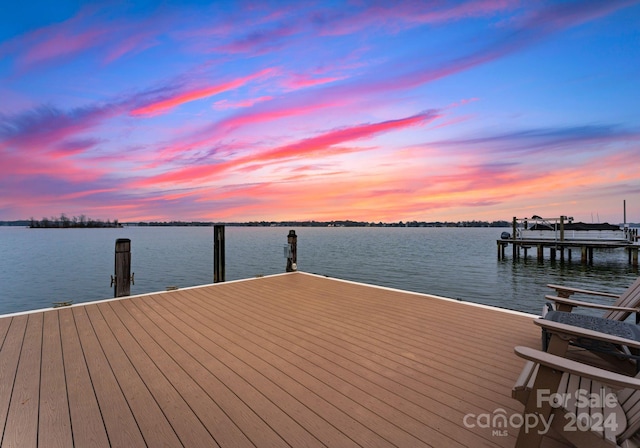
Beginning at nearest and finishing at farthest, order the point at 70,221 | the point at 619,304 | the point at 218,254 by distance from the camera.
Result: the point at 619,304, the point at 218,254, the point at 70,221

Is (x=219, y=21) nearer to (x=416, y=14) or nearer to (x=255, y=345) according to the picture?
(x=416, y=14)

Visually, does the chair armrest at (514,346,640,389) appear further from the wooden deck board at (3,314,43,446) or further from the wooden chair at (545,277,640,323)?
the wooden deck board at (3,314,43,446)

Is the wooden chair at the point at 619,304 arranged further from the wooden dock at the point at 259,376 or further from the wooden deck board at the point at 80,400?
the wooden deck board at the point at 80,400

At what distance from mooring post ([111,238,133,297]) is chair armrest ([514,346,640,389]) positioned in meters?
5.57

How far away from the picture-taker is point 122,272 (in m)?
5.20

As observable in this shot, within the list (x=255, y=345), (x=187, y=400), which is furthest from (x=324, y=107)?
(x=187, y=400)

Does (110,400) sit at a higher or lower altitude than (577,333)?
lower

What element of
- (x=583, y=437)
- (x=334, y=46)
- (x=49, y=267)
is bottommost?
(x=49, y=267)

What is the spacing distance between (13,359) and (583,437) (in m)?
4.22

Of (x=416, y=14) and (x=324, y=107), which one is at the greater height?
(x=416, y=14)

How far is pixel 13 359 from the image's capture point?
9.18ft

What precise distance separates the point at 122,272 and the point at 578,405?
5893mm

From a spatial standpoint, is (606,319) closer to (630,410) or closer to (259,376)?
(630,410)

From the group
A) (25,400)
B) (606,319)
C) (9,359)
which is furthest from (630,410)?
(9,359)
